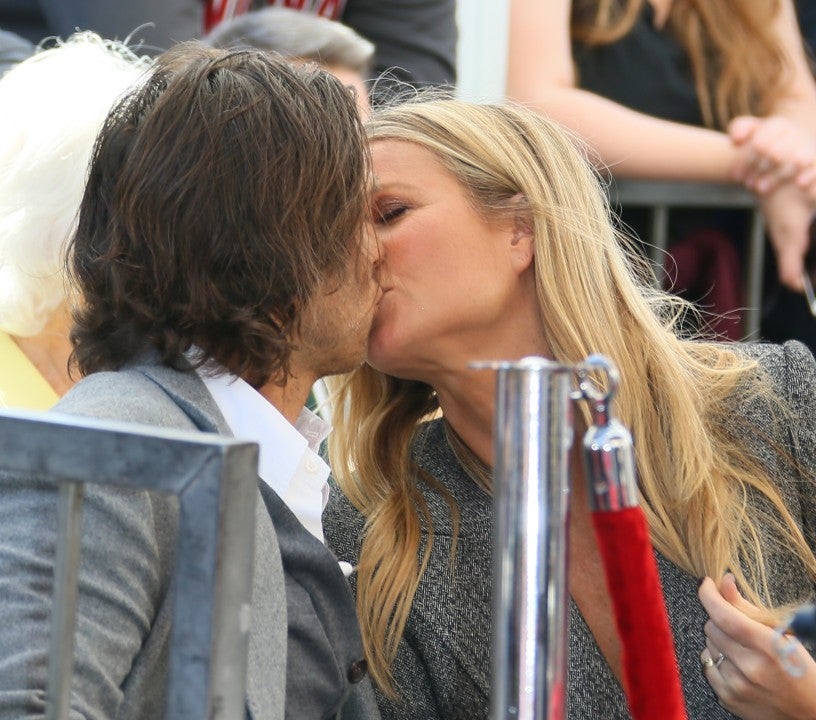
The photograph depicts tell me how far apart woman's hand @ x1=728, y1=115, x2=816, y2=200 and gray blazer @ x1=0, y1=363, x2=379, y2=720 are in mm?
1766

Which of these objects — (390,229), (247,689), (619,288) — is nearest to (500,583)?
(247,689)

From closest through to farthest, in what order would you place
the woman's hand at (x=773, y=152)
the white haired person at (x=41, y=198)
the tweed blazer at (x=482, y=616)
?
the tweed blazer at (x=482, y=616)
the white haired person at (x=41, y=198)
the woman's hand at (x=773, y=152)

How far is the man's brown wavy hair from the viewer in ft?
4.84

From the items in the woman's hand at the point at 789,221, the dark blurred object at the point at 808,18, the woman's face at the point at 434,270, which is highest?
the dark blurred object at the point at 808,18

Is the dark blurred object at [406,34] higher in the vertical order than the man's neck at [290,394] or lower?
higher

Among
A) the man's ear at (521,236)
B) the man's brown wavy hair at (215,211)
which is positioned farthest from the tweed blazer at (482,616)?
the man's brown wavy hair at (215,211)

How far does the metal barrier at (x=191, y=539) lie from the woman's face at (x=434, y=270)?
104 centimetres

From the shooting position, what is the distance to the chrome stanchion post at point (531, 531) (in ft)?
3.38

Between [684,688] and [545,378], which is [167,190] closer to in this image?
[545,378]

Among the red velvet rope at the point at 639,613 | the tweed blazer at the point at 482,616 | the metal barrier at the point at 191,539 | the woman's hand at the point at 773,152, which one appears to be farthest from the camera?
the woman's hand at the point at 773,152

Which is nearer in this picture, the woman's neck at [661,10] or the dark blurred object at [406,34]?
the woman's neck at [661,10]

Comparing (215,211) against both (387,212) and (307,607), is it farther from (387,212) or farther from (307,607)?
(387,212)

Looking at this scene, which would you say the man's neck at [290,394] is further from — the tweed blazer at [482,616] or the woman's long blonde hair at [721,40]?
the woman's long blonde hair at [721,40]

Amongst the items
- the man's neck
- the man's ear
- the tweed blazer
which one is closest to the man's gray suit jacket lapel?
the man's neck
